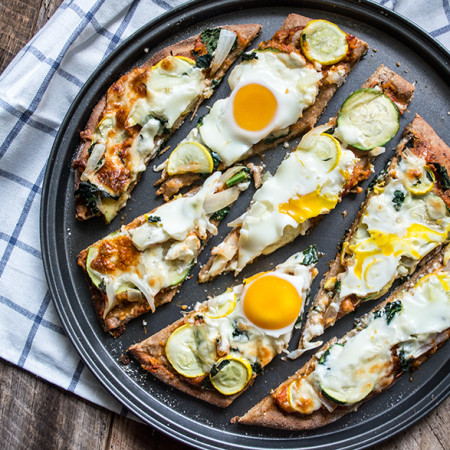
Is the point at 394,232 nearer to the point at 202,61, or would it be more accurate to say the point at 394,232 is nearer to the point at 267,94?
the point at 267,94

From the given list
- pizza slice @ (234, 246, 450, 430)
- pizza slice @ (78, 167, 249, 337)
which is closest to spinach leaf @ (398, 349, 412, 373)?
pizza slice @ (234, 246, 450, 430)

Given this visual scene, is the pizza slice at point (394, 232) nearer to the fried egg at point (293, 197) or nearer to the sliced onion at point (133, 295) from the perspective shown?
the fried egg at point (293, 197)

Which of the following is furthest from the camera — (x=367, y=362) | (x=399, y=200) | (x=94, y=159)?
(x=94, y=159)

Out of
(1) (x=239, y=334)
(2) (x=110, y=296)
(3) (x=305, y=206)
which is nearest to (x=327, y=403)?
(1) (x=239, y=334)

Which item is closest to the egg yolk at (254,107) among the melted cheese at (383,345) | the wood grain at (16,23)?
the melted cheese at (383,345)

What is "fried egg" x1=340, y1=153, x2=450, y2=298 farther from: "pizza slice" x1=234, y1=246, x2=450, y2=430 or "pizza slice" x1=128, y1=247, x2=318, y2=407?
"pizza slice" x1=128, y1=247, x2=318, y2=407

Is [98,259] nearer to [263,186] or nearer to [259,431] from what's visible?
[263,186]
